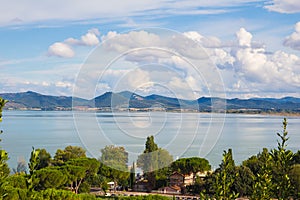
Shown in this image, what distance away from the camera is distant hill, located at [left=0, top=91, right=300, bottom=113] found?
13383 mm

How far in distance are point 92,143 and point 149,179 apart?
9.54 meters

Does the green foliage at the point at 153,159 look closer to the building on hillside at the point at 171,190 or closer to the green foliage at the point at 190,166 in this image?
the building on hillside at the point at 171,190

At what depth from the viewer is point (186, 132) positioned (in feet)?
53.1

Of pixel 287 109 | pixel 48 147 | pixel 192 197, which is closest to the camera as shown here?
pixel 192 197

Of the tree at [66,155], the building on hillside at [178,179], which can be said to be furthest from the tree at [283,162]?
the tree at [66,155]

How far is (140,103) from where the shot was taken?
17297 mm

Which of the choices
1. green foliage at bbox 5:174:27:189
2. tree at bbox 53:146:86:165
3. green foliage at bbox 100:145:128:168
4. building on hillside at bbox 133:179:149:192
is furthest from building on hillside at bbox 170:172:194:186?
green foliage at bbox 5:174:27:189

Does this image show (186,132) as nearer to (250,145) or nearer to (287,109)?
(250,145)

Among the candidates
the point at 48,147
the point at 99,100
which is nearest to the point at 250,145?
the point at 48,147

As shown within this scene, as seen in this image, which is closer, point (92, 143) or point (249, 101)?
point (92, 143)

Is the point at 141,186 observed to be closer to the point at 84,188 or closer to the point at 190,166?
the point at 190,166

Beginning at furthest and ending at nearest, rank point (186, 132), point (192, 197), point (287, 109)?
point (287, 109)
point (192, 197)
point (186, 132)

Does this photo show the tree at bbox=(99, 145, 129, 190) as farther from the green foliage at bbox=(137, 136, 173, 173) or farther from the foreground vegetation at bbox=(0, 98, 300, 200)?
the green foliage at bbox=(137, 136, 173, 173)

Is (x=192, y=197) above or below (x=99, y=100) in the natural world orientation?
below
